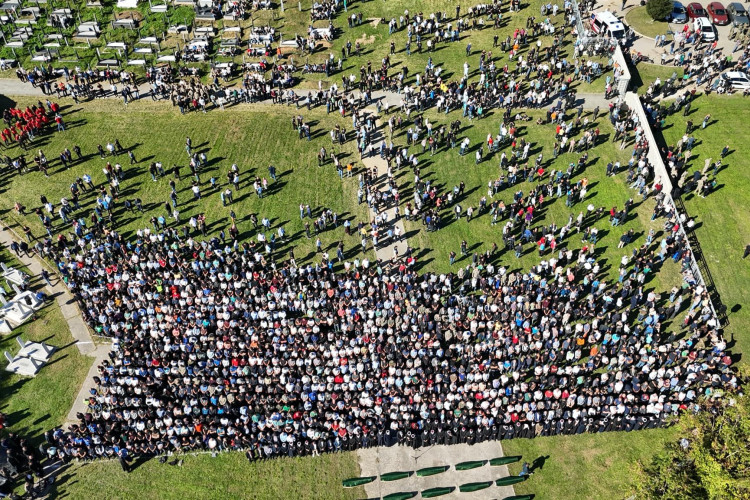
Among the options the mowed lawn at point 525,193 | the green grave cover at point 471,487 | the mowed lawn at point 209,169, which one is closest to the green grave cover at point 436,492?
the green grave cover at point 471,487

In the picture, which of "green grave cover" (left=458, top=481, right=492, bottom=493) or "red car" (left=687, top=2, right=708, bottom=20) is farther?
"red car" (left=687, top=2, right=708, bottom=20)

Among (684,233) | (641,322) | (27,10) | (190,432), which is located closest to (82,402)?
(190,432)

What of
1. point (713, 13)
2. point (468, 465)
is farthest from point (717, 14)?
point (468, 465)

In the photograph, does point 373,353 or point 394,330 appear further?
point 394,330

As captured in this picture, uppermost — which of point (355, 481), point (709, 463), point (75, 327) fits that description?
point (75, 327)

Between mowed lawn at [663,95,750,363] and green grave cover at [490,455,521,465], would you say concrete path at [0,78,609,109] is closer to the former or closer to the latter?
mowed lawn at [663,95,750,363]

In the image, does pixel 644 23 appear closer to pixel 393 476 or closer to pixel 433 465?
pixel 433 465

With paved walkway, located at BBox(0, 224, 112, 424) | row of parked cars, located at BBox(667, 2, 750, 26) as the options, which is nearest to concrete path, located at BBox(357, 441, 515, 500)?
paved walkway, located at BBox(0, 224, 112, 424)
